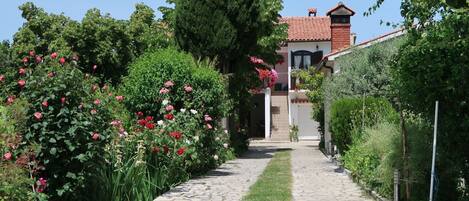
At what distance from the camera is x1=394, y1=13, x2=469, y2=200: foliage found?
25.0ft

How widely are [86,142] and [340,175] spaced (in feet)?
26.7

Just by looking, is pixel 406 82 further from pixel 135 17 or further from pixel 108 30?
pixel 135 17

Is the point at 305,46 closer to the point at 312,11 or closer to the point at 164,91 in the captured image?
the point at 312,11

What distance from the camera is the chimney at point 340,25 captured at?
33281mm

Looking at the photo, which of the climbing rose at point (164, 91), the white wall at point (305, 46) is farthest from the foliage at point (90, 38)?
the climbing rose at point (164, 91)

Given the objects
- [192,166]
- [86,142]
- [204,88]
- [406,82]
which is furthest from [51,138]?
[204,88]

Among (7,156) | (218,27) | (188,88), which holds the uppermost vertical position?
(218,27)

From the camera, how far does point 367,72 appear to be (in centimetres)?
2014

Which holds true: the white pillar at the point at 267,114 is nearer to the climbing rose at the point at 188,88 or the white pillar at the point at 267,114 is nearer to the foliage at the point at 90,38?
the foliage at the point at 90,38

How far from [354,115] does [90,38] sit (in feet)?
70.8

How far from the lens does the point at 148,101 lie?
15844 millimetres

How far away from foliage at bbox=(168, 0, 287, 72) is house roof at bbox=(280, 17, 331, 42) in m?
21.9

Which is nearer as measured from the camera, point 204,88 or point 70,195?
point 70,195

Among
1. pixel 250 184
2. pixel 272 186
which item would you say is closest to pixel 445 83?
pixel 272 186
